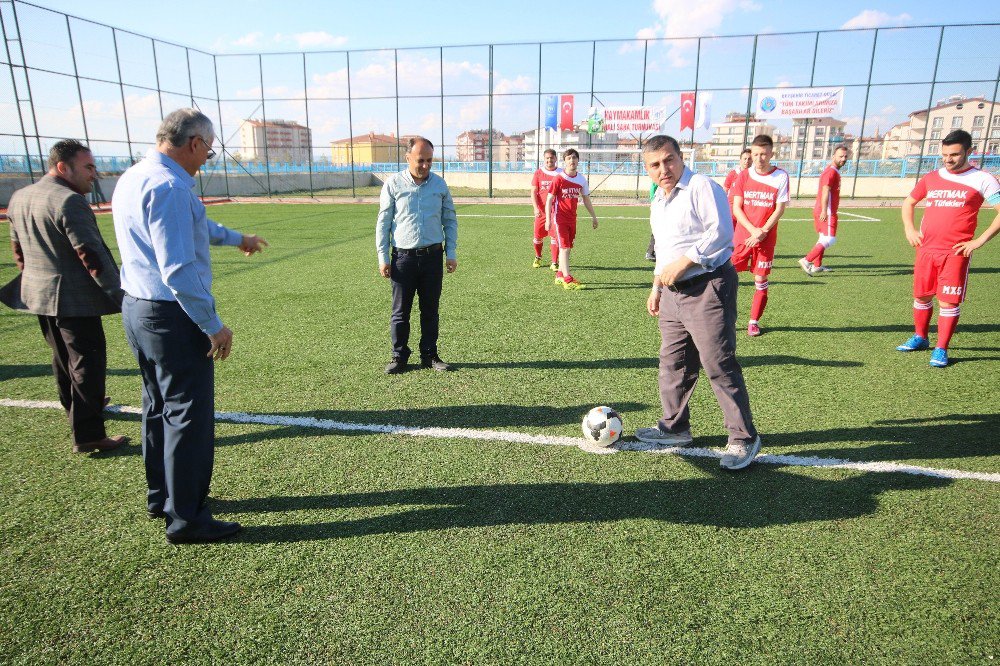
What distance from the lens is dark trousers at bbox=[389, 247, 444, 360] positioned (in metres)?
5.55

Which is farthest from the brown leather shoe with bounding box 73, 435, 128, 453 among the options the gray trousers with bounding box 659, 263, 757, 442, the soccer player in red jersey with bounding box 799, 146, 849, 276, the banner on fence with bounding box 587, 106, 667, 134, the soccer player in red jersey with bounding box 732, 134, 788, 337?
the banner on fence with bounding box 587, 106, 667, 134

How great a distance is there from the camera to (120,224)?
2.71 metres

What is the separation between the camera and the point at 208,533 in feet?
10.1

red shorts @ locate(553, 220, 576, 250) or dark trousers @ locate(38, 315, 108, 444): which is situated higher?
red shorts @ locate(553, 220, 576, 250)

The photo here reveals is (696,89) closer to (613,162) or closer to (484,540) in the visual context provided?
(613,162)

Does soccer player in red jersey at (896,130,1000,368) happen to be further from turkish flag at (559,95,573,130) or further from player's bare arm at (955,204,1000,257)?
turkish flag at (559,95,573,130)

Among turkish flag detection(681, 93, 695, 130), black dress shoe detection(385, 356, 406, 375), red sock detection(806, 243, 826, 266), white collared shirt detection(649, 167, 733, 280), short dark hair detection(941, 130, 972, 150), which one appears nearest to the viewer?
white collared shirt detection(649, 167, 733, 280)

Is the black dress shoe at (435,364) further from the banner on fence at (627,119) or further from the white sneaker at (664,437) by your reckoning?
the banner on fence at (627,119)

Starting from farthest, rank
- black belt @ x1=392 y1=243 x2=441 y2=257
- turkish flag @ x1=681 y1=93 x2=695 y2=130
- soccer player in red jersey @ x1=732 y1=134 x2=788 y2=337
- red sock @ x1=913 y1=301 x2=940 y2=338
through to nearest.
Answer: turkish flag @ x1=681 y1=93 x2=695 y2=130 < soccer player in red jersey @ x1=732 y1=134 x2=788 y2=337 < red sock @ x1=913 y1=301 x2=940 y2=338 < black belt @ x1=392 y1=243 x2=441 y2=257

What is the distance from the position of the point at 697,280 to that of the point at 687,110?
96.4ft

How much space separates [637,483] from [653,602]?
1079 mm

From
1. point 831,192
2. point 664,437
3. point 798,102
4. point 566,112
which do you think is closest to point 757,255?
point 664,437

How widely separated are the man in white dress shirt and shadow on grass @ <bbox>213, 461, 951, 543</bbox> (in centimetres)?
35

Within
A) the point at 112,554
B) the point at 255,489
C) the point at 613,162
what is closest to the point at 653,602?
the point at 255,489
